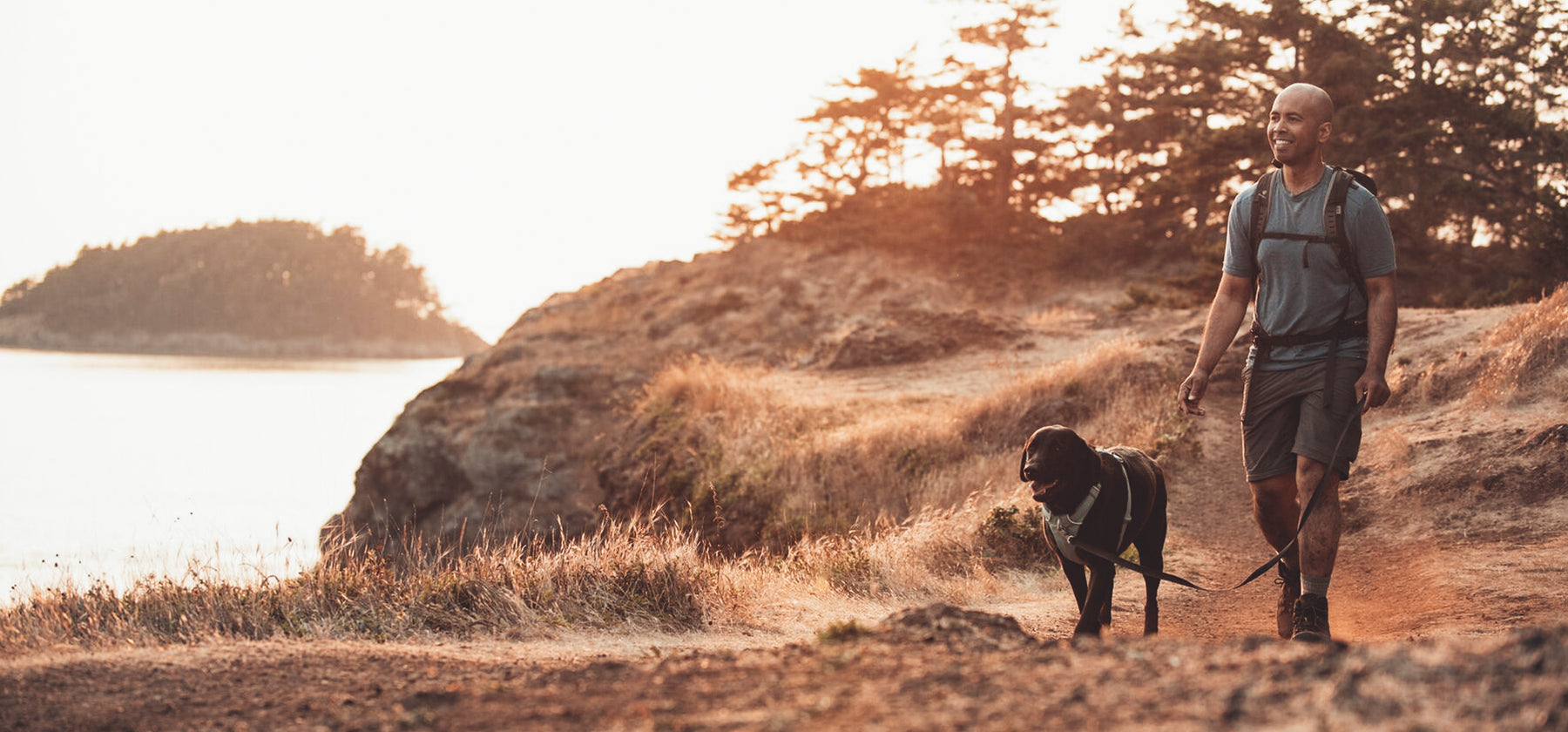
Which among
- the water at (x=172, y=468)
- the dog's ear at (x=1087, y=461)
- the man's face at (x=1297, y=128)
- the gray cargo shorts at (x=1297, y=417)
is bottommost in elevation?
the water at (x=172, y=468)

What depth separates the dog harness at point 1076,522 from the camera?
4.79 m

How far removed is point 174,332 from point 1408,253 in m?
146

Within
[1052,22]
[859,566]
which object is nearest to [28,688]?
[859,566]

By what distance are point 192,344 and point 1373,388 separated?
154285 mm

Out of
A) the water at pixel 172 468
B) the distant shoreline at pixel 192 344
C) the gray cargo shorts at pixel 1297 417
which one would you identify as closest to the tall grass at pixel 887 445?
the water at pixel 172 468

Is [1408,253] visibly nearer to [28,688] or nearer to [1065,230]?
[1065,230]

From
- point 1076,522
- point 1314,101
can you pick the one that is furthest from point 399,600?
point 1314,101

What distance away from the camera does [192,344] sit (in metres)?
138

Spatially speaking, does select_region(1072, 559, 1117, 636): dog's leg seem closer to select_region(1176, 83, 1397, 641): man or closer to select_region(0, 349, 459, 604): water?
select_region(1176, 83, 1397, 641): man

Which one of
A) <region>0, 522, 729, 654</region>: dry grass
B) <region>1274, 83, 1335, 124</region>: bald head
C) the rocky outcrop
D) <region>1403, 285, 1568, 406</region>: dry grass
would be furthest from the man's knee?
the rocky outcrop

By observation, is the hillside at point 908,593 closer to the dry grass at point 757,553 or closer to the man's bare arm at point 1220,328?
the dry grass at point 757,553

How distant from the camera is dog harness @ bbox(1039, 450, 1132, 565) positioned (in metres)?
4.79

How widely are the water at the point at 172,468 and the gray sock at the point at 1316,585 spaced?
14.9 feet

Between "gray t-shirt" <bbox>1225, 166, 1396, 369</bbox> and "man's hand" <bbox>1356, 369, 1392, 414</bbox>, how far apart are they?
138 mm
